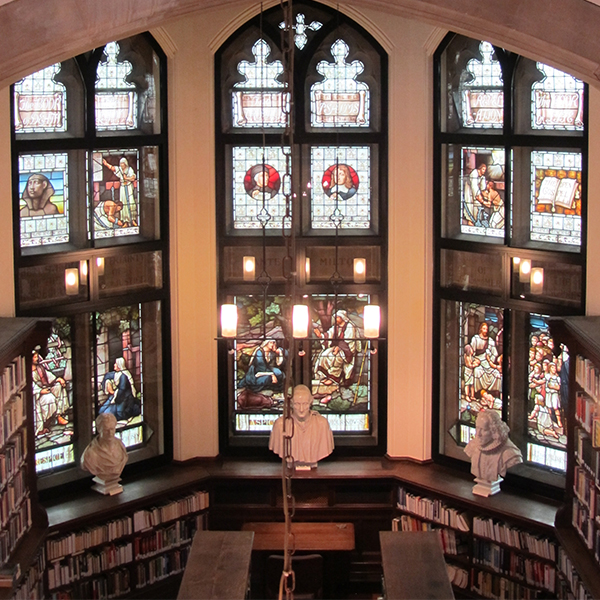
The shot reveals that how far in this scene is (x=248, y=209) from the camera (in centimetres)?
1130

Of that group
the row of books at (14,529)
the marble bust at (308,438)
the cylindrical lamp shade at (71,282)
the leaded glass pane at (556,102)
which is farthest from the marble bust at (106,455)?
the leaded glass pane at (556,102)

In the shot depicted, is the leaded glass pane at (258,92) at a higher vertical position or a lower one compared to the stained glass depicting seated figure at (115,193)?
higher

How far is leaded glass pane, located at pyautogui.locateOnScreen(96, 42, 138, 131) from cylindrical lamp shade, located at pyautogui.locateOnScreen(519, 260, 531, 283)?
347cm

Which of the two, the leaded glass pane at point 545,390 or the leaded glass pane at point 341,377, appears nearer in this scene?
the leaded glass pane at point 545,390

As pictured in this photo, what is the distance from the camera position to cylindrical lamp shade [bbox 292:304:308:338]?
9531mm

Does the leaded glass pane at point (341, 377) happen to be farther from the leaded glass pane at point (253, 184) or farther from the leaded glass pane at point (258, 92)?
the leaded glass pane at point (258, 92)

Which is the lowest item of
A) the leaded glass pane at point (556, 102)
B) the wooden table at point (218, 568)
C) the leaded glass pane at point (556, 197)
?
the wooden table at point (218, 568)

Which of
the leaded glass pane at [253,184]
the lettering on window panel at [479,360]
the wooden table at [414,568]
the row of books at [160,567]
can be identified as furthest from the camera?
the leaded glass pane at [253,184]

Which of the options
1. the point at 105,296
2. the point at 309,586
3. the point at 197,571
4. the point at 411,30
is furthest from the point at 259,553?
the point at 411,30

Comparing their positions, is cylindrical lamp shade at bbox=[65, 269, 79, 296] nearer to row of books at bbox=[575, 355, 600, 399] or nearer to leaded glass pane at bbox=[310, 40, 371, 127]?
leaded glass pane at bbox=[310, 40, 371, 127]

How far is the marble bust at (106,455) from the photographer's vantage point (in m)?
10.4

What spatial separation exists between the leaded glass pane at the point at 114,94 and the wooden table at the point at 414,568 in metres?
4.64

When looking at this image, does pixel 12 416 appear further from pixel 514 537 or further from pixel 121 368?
pixel 514 537

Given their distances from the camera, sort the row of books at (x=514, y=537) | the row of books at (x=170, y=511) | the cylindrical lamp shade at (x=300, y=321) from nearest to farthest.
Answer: the cylindrical lamp shade at (x=300, y=321)
the row of books at (x=514, y=537)
the row of books at (x=170, y=511)
